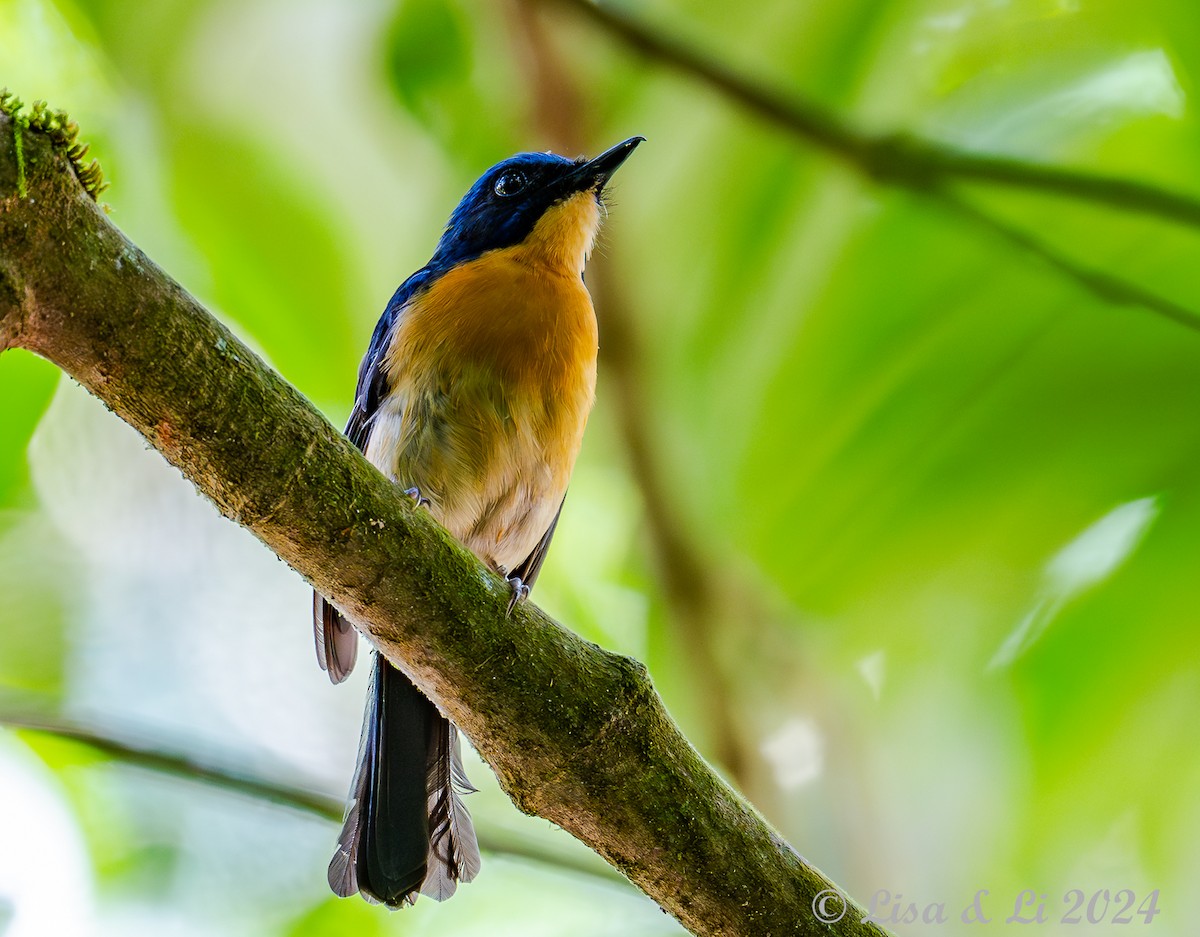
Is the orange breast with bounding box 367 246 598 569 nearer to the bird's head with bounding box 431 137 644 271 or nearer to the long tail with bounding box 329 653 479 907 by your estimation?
the bird's head with bounding box 431 137 644 271

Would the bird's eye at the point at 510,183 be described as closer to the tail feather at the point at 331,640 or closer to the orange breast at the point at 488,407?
the orange breast at the point at 488,407

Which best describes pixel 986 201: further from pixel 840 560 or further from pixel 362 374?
pixel 362 374

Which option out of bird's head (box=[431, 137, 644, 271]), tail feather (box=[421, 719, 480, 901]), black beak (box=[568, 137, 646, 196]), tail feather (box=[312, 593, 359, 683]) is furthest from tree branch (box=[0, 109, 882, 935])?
bird's head (box=[431, 137, 644, 271])

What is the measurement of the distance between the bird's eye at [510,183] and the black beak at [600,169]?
0.31 metres

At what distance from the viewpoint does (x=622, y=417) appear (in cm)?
303

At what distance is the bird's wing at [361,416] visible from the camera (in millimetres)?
3084

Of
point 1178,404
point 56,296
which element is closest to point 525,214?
point 1178,404

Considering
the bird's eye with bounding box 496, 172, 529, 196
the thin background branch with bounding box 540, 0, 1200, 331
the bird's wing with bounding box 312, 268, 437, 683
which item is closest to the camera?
the thin background branch with bounding box 540, 0, 1200, 331

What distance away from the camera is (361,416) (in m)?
3.47

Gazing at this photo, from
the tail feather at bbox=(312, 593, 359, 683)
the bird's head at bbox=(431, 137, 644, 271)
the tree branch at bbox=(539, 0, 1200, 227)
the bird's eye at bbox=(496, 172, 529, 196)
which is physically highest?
the bird's eye at bbox=(496, 172, 529, 196)

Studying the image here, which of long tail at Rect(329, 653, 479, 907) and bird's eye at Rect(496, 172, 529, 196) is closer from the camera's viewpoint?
long tail at Rect(329, 653, 479, 907)

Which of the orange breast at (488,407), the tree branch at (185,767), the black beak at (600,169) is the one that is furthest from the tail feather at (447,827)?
the black beak at (600,169)

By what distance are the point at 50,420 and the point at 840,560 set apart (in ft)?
7.25

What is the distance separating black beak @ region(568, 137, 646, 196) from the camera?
124 inches
